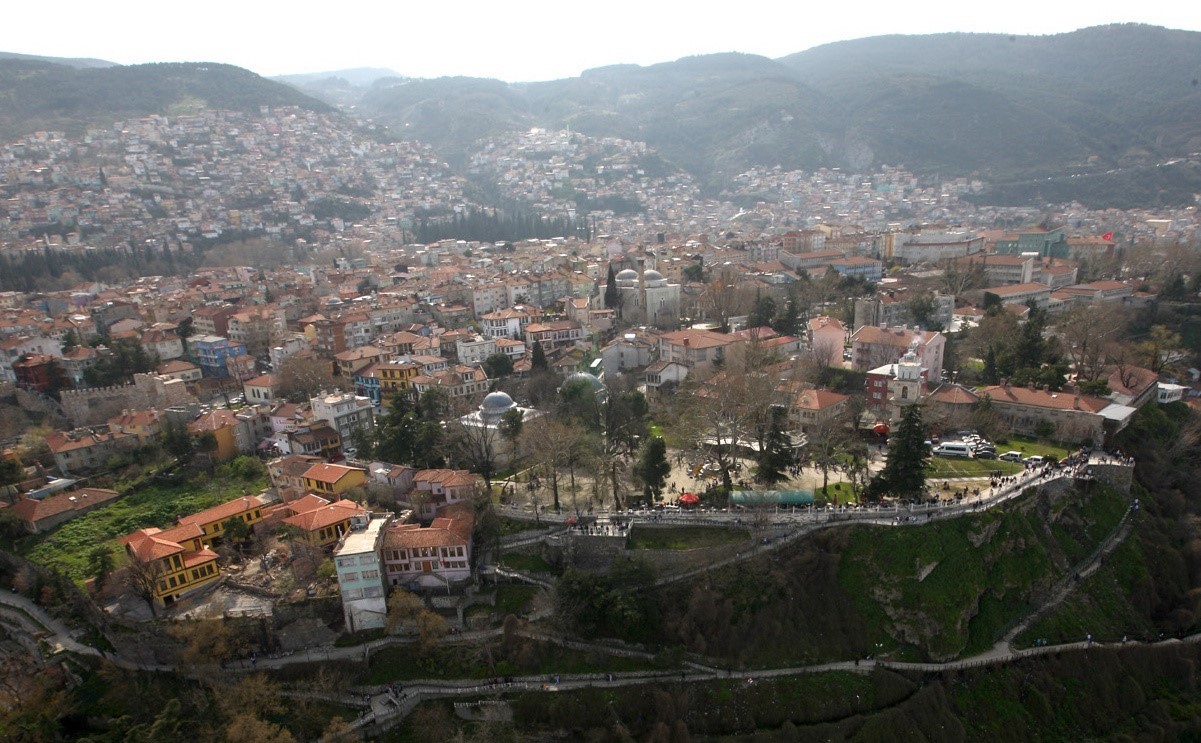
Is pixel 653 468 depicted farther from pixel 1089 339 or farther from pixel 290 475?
pixel 1089 339

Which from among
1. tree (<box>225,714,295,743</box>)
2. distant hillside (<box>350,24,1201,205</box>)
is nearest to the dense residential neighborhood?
tree (<box>225,714,295,743</box>)

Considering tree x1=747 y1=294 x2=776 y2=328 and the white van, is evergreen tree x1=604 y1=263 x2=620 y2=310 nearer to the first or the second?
tree x1=747 y1=294 x2=776 y2=328

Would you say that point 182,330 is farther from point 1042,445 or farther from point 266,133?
point 266,133

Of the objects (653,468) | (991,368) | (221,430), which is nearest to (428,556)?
(653,468)

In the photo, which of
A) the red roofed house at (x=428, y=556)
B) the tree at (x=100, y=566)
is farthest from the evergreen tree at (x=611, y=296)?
the tree at (x=100, y=566)

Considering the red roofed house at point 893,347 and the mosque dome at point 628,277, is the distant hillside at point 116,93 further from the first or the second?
the red roofed house at point 893,347

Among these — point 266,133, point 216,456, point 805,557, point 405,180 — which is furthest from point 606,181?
point 805,557
